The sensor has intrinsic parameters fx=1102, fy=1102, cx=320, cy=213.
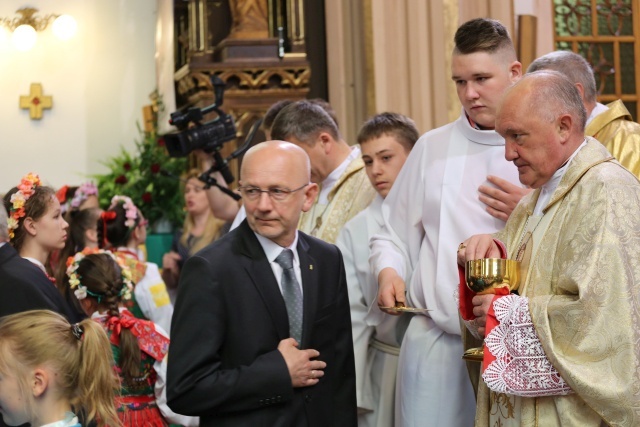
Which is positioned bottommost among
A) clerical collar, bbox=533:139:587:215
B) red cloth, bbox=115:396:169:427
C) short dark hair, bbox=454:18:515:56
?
red cloth, bbox=115:396:169:427

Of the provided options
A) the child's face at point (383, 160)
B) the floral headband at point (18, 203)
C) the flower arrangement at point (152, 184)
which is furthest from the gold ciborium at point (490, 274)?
the flower arrangement at point (152, 184)

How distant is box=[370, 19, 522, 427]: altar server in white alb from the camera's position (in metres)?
3.67

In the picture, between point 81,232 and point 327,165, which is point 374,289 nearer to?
point 327,165

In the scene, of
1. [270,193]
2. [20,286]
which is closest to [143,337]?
[20,286]

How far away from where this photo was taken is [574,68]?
154 inches

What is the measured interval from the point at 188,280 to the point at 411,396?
42.9 inches

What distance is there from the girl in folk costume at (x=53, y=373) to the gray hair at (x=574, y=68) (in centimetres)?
185

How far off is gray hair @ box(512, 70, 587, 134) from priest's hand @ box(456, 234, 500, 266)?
0.39 metres

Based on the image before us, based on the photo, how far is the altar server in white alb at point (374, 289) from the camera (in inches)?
170

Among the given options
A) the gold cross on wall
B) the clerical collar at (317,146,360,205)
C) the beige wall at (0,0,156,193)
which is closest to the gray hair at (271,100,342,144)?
the clerical collar at (317,146,360,205)

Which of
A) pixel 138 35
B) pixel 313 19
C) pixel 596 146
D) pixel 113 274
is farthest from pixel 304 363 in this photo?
pixel 138 35

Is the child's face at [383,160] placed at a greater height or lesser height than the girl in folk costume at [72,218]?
greater

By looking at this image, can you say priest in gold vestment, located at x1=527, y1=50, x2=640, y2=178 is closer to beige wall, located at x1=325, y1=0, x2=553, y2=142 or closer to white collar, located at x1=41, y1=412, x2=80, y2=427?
white collar, located at x1=41, y1=412, x2=80, y2=427

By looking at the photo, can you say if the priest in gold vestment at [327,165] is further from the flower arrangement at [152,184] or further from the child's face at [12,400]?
the flower arrangement at [152,184]
